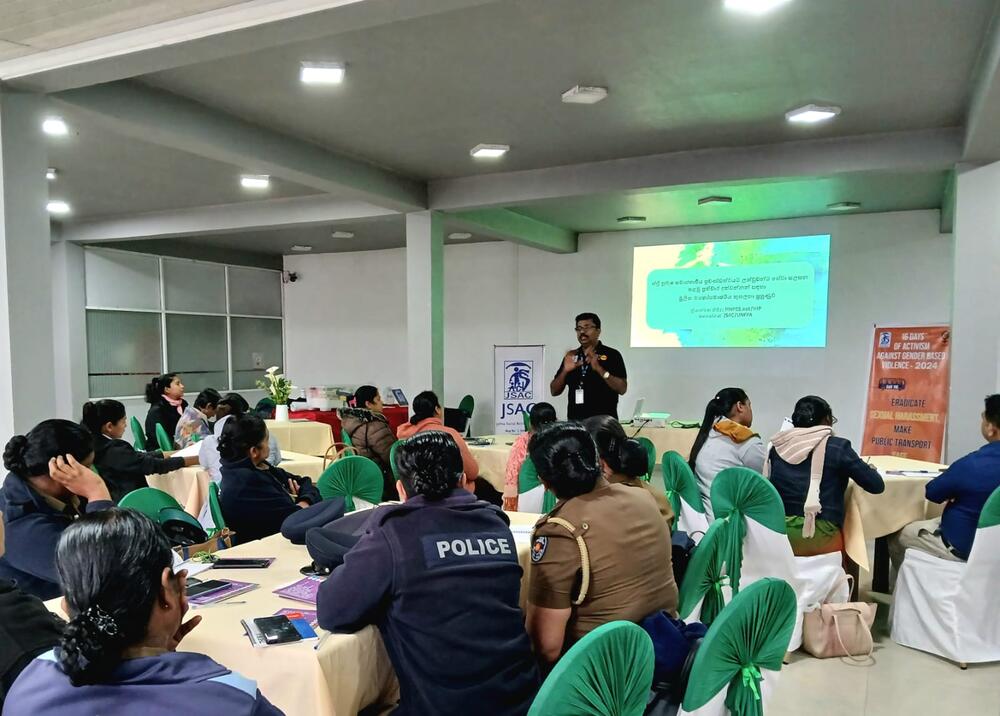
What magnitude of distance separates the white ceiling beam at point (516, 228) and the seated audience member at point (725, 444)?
11.4 feet

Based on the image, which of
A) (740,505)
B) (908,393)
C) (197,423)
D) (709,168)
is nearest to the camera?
(740,505)

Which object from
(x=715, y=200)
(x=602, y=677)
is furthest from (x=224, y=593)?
(x=715, y=200)

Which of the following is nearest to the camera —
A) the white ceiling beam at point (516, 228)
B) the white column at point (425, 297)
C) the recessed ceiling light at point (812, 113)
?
the recessed ceiling light at point (812, 113)

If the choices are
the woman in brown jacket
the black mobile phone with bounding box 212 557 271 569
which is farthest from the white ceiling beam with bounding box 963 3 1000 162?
the woman in brown jacket

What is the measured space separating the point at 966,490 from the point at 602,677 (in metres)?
2.62

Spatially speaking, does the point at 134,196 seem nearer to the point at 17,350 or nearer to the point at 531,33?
the point at 17,350

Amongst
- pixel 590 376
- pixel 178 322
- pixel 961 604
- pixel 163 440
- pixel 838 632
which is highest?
pixel 178 322

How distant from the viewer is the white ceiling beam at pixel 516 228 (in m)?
6.70

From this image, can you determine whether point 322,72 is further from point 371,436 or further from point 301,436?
point 301,436

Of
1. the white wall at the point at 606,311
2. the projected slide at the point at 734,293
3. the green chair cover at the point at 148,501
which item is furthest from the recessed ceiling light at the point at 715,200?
the green chair cover at the point at 148,501

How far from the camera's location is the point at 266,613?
177cm

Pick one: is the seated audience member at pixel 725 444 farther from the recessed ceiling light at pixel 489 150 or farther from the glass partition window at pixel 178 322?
the glass partition window at pixel 178 322

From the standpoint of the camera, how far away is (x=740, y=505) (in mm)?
2926

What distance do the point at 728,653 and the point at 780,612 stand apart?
0.18 m
